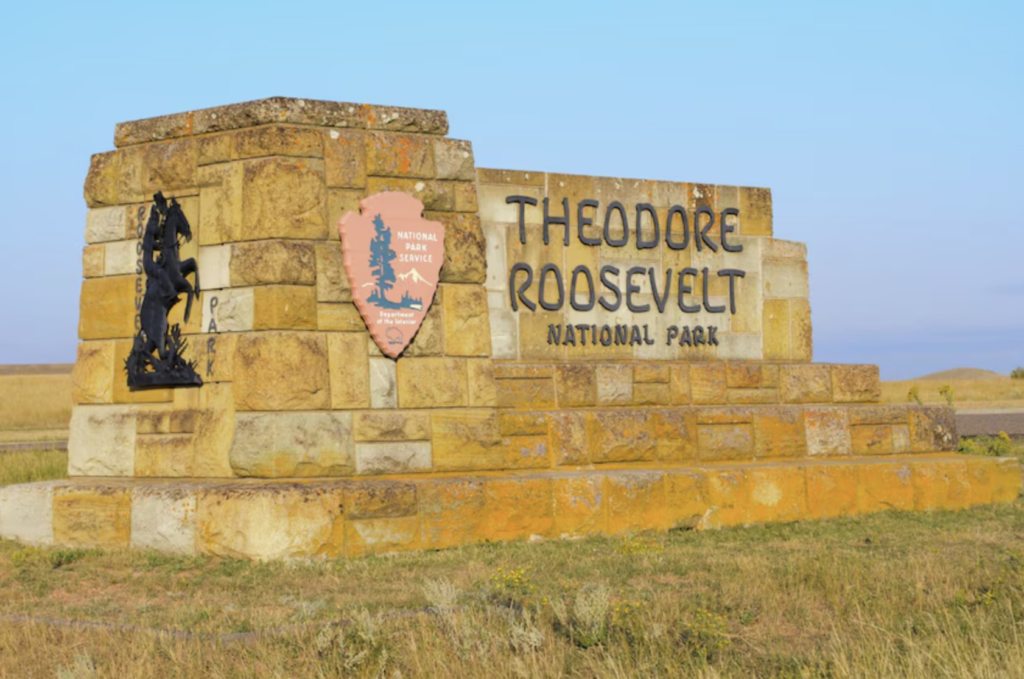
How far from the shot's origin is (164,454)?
10.8m

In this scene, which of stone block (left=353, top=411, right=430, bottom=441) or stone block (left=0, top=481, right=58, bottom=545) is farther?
stone block (left=0, top=481, right=58, bottom=545)

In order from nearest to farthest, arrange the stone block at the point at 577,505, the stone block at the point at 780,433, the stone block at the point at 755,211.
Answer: the stone block at the point at 577,505, the stone block at the point at 780,433, the stone block at the point at 755,211

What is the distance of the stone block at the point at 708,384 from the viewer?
41.5 feet

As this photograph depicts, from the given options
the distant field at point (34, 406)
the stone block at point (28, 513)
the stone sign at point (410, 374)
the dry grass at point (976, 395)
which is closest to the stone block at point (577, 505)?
the stone sign at point (410, 374)

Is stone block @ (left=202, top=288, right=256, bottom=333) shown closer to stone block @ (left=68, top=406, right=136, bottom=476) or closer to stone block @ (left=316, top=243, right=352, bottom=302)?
stone block @ (left=316, top=243, right=352, bottom=302)

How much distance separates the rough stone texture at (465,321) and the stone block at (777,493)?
10.3ft

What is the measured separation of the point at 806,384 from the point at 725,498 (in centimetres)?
235

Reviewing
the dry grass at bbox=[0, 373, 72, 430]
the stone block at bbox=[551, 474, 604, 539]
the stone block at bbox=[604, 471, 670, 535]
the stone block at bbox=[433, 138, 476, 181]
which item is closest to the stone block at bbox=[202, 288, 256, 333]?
the stone block at bbox=[433, 138, 476, 181]

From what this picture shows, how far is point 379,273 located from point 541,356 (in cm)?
242

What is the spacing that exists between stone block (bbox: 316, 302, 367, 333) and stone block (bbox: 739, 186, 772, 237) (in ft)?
17.3

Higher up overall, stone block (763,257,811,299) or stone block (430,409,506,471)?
stone block (763,257,811,299)

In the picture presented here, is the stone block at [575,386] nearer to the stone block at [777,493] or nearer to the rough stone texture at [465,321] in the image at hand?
the rough stone texture at [465,321]

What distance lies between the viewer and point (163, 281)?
35.6ft

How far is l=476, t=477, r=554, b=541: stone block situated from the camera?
34.1 ft
